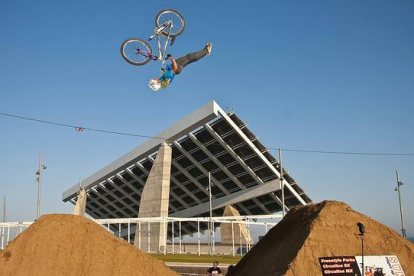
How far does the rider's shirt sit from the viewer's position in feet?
80.8

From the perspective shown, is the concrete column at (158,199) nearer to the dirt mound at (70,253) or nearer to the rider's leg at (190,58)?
the rider's leg at (190,58)

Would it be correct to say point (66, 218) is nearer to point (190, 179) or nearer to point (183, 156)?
point (183, 156)

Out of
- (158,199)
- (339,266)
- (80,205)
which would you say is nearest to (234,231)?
(158,199)

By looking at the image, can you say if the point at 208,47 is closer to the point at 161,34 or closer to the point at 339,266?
the point at 161,34

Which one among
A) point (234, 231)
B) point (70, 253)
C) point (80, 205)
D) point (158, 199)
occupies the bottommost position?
→ point (70, 253)

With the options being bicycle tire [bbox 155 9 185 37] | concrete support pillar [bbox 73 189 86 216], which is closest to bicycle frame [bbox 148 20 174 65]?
bicycle tire [bbox 155 9 185 37]

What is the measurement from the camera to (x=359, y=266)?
1705 cm

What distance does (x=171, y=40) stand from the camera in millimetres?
24688

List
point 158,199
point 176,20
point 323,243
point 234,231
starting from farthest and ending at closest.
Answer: point 234,231
point 158,199
point 176,20
point 323,243

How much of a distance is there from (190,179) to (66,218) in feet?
162

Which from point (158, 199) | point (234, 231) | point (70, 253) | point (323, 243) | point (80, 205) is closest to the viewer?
point (323, 243)

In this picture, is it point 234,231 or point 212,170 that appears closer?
point 212,170

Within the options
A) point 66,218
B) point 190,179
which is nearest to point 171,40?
point 66,218

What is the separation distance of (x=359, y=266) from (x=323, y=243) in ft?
5.04
